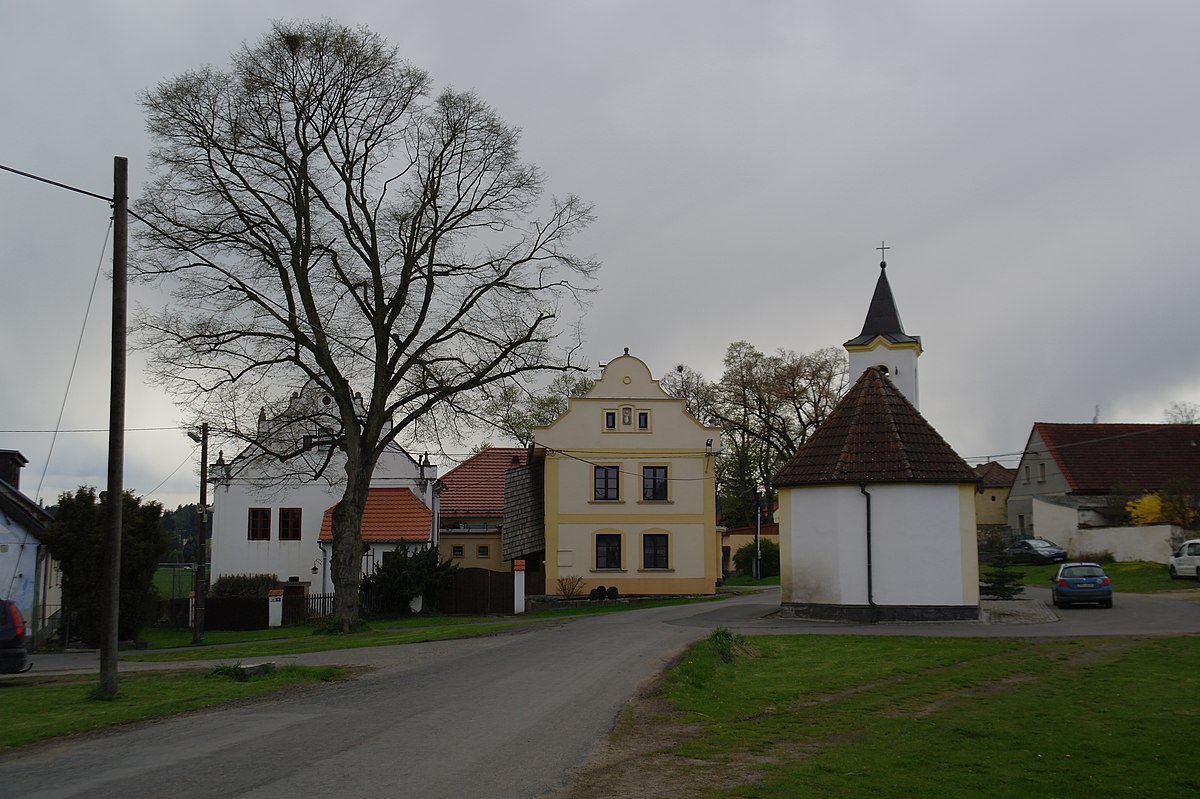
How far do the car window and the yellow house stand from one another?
15318 millimetres

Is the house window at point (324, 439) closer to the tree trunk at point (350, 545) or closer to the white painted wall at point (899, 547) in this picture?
the tree trunk at point (350, 545)

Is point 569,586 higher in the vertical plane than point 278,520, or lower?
lower

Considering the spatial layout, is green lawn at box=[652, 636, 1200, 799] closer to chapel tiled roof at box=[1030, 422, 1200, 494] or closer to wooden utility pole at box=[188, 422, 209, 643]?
wooden utility pole at box=[188, 422, 209, 643]

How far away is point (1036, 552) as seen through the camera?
51.2 metres

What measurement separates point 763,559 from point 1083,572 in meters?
30.4

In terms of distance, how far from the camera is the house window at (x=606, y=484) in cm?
4353

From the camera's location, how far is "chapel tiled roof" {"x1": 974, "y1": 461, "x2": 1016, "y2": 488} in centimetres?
8475

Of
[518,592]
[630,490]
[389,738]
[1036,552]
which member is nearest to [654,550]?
[630,490]

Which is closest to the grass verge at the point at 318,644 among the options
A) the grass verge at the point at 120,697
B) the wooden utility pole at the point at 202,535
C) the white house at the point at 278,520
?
the wooden utility pole at the point at 202,535

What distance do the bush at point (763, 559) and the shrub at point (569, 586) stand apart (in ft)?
67.5

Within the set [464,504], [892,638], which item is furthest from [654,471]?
[892,638]

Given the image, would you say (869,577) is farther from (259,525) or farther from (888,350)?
(259,525)

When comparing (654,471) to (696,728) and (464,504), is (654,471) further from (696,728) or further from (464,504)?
(696,728)

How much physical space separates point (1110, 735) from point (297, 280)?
2538cm
